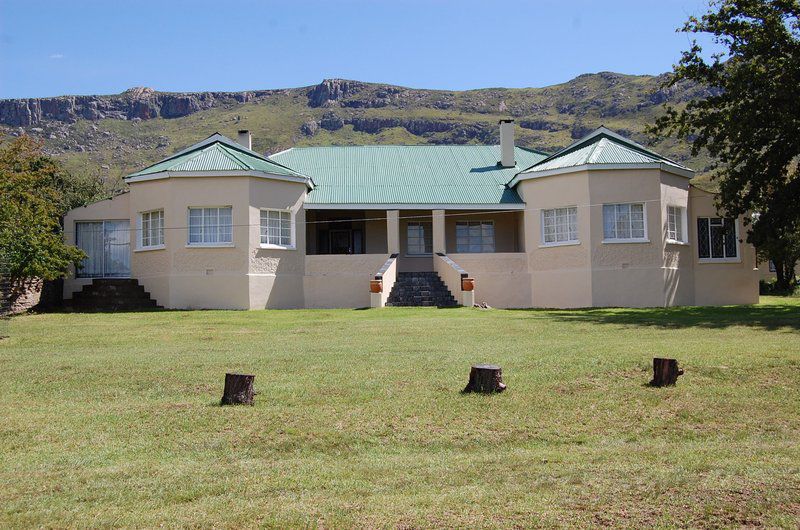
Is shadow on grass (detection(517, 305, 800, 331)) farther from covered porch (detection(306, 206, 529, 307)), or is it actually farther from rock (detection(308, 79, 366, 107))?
rock (detection(308, 79, 366, 107))

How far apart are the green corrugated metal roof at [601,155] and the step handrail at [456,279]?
15.2ft

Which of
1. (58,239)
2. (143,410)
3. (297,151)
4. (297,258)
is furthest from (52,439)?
(297,151)

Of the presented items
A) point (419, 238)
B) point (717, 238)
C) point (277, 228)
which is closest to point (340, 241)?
point (419, 238)

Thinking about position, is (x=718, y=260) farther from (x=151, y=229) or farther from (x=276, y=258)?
(x=151, y=229)

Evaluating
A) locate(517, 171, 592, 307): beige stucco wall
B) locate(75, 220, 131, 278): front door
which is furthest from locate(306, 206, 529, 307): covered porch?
locate(75, 220, 131, 278): front door

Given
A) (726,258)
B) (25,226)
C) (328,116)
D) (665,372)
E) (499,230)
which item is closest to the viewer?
(665,372)

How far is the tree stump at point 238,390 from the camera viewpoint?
10336 millimetres

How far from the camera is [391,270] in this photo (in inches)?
1090

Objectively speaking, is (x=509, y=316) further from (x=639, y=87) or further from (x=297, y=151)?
(x=639, y=87)

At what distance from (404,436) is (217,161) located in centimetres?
2040

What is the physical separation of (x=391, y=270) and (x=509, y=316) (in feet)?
20.7

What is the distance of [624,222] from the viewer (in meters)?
27.5

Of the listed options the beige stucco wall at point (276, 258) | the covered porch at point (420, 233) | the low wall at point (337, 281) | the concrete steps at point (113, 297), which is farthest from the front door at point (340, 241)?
the concrete steps at point (113, 297)

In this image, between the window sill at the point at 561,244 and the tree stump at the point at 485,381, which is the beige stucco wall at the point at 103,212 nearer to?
the window sill at the point at 561,244
